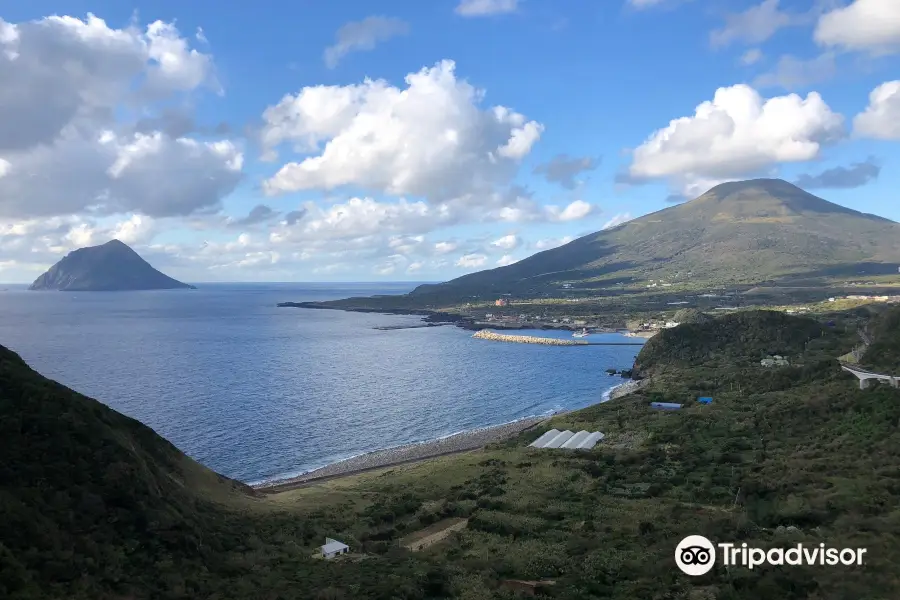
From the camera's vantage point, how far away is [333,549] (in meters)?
23.8

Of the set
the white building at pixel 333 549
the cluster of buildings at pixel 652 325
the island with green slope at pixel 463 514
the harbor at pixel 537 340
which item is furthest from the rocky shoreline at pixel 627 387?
the cluster of buildings at pixel 652 325

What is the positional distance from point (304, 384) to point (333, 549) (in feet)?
226

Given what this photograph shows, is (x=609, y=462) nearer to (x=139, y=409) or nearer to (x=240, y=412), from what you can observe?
(x=240, y=412)

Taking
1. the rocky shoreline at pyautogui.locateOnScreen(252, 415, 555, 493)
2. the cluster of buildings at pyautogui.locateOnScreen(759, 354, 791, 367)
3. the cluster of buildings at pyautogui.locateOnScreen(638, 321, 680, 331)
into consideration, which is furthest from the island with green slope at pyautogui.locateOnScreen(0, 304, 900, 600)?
the cluster of buildings at pyautogui.locateOnScreen(638, 321, 680, 331)

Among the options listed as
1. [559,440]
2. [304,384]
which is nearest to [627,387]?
[559,440]

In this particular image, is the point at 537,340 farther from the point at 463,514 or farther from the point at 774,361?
the point at 463,514

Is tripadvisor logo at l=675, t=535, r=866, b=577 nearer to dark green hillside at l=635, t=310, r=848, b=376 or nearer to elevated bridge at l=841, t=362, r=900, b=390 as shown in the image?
elevated bridge at l=841, t=362, r=900, b=390

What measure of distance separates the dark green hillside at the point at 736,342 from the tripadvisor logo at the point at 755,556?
64.0 meters

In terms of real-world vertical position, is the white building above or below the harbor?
above

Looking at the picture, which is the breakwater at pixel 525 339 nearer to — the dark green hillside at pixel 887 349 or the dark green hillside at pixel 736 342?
the dark green hillside at pixel 736 342

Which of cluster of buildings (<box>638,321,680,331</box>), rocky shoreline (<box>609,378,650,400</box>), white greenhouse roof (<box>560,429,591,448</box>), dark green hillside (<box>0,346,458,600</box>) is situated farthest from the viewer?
cluster of buildings (<box>638,321,680,331</box>)

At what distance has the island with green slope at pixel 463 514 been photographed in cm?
1769

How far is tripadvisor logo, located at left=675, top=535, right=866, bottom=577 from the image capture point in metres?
17.3

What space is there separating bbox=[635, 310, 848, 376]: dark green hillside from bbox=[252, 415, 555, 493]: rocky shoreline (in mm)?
32755
